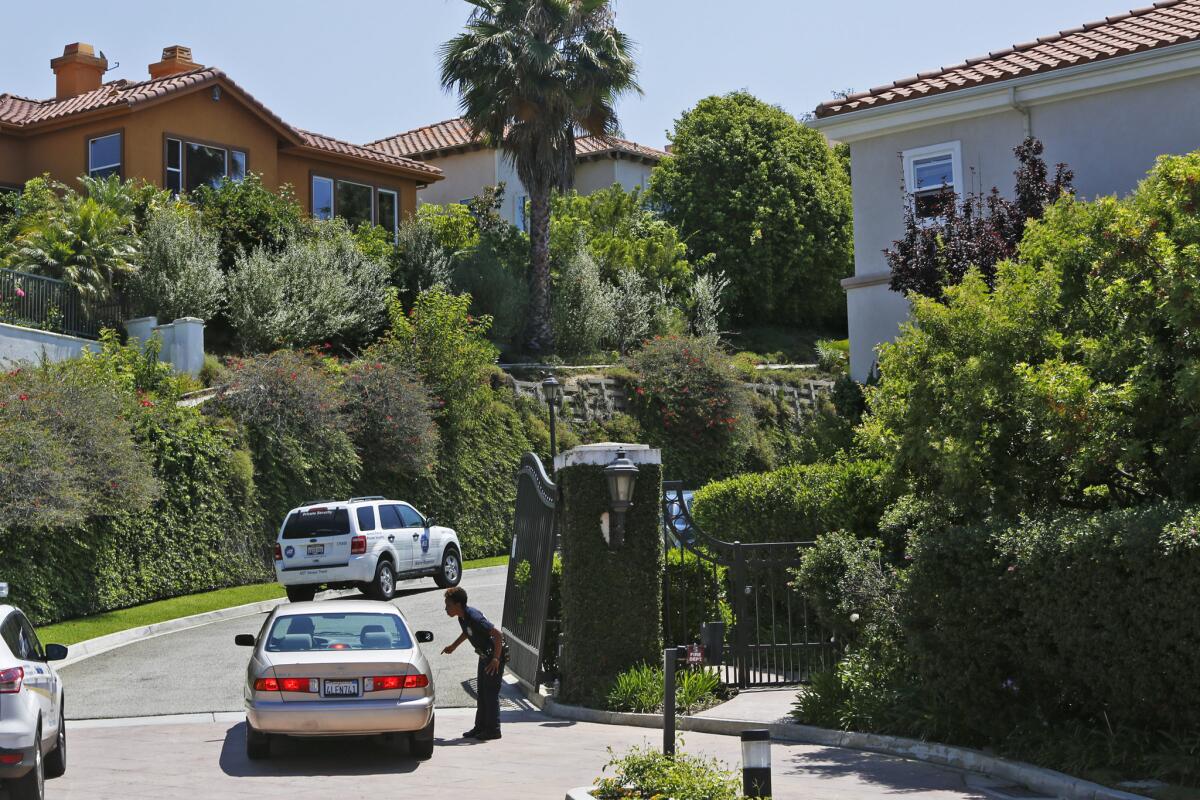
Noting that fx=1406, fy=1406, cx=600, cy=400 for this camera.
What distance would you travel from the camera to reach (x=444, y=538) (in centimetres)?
2614

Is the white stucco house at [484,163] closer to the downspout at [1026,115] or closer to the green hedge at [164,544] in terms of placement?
the green hedge at [164,544]

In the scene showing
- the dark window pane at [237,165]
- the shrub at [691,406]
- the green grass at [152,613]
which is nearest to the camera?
the green grass at [152,613]

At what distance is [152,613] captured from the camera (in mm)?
22578

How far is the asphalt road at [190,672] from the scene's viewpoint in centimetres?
1543

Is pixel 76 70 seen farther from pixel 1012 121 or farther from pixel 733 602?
pixel 733 602

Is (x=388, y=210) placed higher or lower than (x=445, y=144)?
lower

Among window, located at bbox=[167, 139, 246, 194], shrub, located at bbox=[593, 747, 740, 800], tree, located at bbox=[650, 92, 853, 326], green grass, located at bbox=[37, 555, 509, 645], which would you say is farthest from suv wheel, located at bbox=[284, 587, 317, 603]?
tree, located at bbox=[650, 92, 853, 326]

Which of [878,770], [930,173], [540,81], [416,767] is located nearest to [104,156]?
[540,81]

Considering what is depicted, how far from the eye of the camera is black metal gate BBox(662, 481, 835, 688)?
1519cm

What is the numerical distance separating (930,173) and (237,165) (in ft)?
70.2

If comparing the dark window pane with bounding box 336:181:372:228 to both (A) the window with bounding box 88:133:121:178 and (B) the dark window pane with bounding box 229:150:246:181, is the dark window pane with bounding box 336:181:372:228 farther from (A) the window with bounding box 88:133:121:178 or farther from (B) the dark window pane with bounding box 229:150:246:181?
(A) the window with bounding box 88:133:121:178

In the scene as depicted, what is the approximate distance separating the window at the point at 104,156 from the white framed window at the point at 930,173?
2109cm

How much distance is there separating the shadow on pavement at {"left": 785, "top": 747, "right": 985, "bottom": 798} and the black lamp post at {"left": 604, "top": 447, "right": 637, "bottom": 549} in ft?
11.3

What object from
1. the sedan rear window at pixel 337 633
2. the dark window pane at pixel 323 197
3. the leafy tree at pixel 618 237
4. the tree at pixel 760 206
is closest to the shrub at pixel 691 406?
the leafy tree at pixel 618 237
